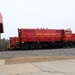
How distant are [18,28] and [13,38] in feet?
6.44

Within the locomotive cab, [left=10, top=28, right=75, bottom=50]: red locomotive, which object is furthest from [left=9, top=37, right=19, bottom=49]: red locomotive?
the locomotive cab

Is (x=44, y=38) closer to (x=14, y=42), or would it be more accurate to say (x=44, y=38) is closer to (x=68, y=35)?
(x=68, y=35)

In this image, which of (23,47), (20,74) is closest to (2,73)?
(20,74)

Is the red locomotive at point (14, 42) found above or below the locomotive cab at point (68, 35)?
below

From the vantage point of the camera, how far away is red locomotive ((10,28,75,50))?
1976 inches

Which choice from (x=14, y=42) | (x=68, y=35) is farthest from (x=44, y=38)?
(x=14, y=42)

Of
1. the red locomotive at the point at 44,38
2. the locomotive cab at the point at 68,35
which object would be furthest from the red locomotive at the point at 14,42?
the locomotive cab at the point at 68,35

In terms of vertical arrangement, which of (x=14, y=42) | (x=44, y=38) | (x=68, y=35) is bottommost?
(x=14, y=42)

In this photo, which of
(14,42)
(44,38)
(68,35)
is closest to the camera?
(14,42)

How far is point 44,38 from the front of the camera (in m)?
51.9

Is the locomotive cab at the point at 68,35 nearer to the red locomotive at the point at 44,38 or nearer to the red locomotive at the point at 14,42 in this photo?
the red locomotive at the point at 44,38

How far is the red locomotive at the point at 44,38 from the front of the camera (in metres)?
50.2

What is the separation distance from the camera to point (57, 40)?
53.2 m

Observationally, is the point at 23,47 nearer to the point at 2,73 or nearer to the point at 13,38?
the point at 13,38
